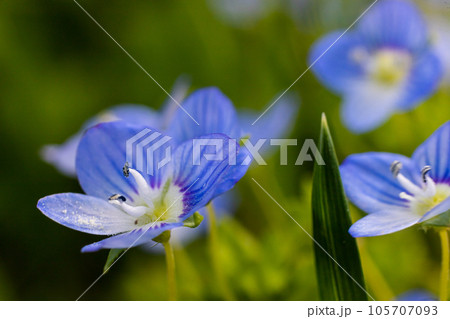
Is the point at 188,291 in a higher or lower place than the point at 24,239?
lower

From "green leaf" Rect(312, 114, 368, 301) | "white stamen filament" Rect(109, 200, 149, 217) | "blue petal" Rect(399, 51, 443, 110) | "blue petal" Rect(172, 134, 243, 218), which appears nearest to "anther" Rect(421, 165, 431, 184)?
"green leaf" Rect(312, 114, 368, 301)

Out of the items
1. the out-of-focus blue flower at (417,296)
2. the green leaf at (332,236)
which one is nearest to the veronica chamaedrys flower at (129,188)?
the green leaf at (332,236)

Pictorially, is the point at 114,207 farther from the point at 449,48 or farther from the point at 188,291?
the point at 449,48

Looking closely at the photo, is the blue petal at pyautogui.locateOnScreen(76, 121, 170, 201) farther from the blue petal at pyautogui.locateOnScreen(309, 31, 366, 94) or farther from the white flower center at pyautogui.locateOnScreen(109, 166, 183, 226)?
the blue petal at pyautogui.locateOnScreen(309, 31, 366, 94)

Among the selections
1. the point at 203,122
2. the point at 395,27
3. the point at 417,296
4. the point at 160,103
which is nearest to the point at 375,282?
the point at 417,296
